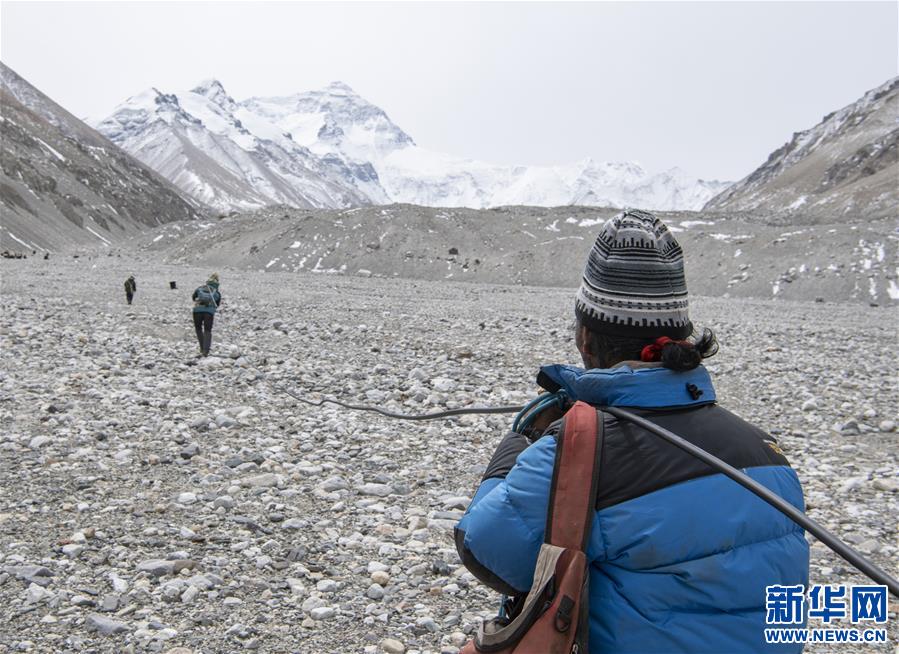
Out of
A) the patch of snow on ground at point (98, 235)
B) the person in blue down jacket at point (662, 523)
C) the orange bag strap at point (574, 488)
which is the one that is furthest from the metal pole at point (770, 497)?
the patch of snow on ground at point (98, 235)

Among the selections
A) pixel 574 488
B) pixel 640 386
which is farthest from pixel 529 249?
pixel 574 488

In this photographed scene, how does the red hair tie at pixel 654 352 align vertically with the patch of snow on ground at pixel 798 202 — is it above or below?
below

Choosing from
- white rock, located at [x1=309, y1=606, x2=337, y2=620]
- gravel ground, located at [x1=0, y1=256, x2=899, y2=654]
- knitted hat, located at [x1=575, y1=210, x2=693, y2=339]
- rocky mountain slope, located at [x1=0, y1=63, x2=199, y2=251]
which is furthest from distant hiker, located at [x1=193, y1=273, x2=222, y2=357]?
rocky mountain slope, located at [x1=0, y1=63, x2=199, y2=251]

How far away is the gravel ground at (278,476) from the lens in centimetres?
527

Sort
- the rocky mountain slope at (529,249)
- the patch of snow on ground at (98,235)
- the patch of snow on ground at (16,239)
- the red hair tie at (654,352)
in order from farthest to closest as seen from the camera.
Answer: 1. the patch of snow on ground at (98,235)
2. the patch of snow on ground at (16,239)
3. the rocky mountain slope at (529,249)
4. the red hair tie at (654,352)

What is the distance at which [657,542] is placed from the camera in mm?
2133

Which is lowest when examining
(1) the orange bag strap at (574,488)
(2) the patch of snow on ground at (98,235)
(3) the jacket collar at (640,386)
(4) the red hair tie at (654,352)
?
(1) the orange bag strap at (574,488)

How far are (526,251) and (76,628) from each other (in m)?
56.3

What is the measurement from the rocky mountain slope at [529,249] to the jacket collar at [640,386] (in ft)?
156

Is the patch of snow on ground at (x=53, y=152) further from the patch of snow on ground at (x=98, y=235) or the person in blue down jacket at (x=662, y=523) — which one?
the person in blue down jacket at (x=662, y=523)

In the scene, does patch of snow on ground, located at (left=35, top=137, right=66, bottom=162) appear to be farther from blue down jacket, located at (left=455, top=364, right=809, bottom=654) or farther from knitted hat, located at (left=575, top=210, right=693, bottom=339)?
blue down jacket, located at (left=455, top=364, right=809, bottom=654)

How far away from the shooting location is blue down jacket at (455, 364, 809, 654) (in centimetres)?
214

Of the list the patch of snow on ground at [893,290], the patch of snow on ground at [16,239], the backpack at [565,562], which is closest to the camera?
the backpack at [565,562]

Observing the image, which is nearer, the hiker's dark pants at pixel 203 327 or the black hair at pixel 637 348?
the black hair at pixel 637 348
